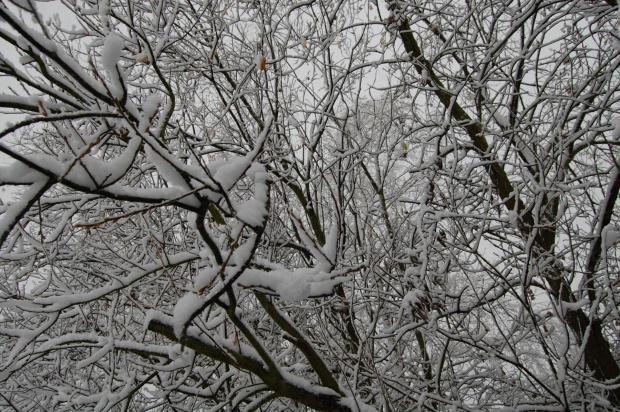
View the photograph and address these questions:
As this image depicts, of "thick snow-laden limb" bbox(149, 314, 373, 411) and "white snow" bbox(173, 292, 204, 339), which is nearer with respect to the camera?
"white snow" bbox(173, 292, 204, 339)

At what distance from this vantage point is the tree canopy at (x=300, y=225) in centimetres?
→ 129

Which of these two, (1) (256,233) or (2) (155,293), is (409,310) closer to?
(1) (256,233)

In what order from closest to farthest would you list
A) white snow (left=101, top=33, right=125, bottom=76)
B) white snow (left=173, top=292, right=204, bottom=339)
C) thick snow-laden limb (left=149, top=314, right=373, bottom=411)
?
white snow (left=101, top=33, right=125, bottom=76) → white snow (left=173, top=292, right=204, bottom=339) → thick snow-laden limb (left=149, top=314, right=373, bottom=411)

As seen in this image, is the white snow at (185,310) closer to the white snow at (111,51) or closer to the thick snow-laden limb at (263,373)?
the thick snow-laden limb at (263,373)

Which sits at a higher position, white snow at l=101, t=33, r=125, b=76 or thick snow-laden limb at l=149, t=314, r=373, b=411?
white snow at l=101, t=33, r=125, b=76

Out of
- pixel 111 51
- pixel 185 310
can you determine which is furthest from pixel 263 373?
pixel 111 51

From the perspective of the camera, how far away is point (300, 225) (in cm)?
153

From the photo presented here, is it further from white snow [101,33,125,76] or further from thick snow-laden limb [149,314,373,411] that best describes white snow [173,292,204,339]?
white snow [101,33,125,76]

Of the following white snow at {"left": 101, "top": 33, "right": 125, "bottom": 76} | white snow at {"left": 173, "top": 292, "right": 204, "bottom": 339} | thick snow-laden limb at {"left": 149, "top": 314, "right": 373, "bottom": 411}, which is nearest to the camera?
white snow at {"left": 101, "top": 33, "right": 125, "bottom": 76}

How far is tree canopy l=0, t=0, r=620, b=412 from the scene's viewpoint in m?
1.29

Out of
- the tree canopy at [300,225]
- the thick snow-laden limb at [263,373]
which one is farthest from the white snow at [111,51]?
the thick snow-laden limb at [263,373]

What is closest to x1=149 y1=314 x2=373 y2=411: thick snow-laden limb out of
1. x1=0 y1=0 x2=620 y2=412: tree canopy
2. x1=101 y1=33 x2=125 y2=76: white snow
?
x1=0 y1=0 x2=620 y2=412: tree canopy

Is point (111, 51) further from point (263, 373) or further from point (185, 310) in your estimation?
point (263, 373)

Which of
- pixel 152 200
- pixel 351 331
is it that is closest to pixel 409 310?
pixel 351 331
